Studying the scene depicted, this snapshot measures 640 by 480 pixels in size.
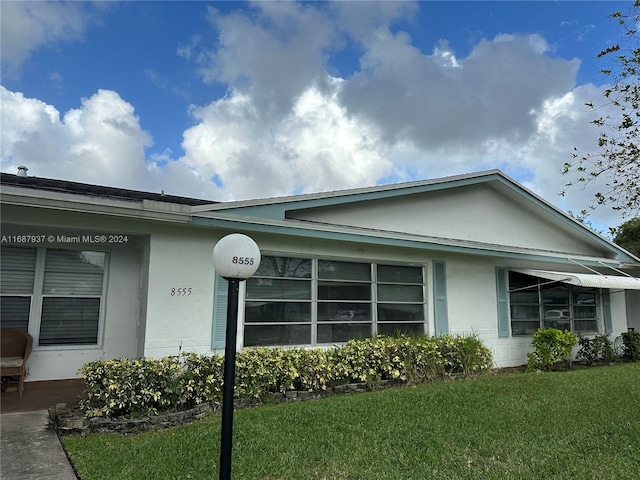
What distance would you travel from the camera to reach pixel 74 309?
25.6ft

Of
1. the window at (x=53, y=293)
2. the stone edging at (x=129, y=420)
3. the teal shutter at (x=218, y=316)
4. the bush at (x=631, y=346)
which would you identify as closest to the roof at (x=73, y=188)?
the window at (x=53, y=293)

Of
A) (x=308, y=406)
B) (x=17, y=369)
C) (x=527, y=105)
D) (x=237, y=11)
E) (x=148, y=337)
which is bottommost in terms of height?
(x=308, y=406)

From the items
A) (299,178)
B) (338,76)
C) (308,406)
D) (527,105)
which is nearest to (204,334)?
(308,406)

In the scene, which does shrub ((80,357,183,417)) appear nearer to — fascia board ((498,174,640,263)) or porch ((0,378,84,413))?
porch ((0,378,84,413))

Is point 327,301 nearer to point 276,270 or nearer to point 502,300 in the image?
point 276,270

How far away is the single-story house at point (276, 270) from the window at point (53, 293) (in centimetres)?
2

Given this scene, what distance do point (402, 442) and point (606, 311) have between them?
1103cm

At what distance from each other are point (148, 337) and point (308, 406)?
269 centimetres

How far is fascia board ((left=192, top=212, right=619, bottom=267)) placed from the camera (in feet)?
→ 22.9

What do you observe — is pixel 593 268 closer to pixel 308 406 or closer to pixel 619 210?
pixel 619 210

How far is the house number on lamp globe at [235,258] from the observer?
3299mm

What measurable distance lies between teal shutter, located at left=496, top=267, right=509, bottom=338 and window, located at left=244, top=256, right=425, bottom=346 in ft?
7.70

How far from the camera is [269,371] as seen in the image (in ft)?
22.7

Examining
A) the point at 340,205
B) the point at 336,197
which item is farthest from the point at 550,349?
the point at 336,197
